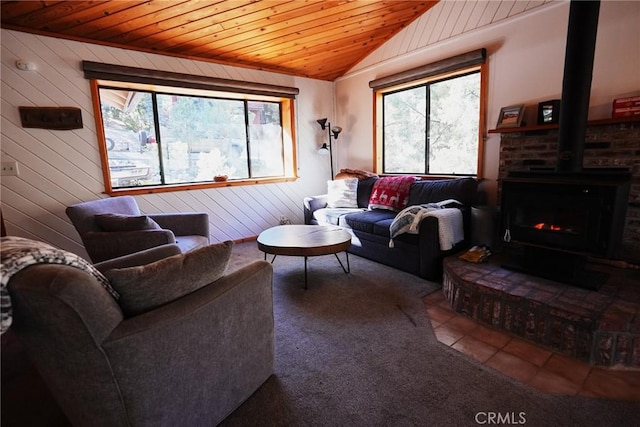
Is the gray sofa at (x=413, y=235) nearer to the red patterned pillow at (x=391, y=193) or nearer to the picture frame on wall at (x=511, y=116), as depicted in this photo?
the red patterned pillow at (x=391, y=193)

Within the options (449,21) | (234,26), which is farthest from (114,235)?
(449,21)

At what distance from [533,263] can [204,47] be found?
12.9 feet

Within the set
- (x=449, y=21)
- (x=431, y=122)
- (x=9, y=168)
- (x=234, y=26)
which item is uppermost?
(x=449, y=21)

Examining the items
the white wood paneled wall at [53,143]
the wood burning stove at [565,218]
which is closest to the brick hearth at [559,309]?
the wood burning stove at [565,218]

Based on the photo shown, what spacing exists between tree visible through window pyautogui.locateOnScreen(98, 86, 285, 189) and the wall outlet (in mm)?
780

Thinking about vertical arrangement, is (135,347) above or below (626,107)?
below

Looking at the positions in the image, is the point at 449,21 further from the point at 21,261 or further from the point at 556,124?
the point at 21,261

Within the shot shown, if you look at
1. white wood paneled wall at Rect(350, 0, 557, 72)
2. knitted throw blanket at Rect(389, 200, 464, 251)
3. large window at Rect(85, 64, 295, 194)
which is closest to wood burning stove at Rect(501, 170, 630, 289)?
knitted throw blanket at Rect(389, 200, 464, 251)

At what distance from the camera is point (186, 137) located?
412 cm

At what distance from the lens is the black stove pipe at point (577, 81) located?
201 centimetres

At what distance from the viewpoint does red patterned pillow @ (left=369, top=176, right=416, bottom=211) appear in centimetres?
377

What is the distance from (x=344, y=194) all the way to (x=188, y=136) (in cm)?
218

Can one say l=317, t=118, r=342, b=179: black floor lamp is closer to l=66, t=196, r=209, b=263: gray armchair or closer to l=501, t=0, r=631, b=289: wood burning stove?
l=66, t=196, r=209, b=263: gray armchair

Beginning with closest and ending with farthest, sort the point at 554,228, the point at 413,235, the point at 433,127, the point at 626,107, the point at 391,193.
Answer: the point at 554,228 < the point at 626,107 < the point at 413,235 < the point at 391,193 < the point at 433,127
